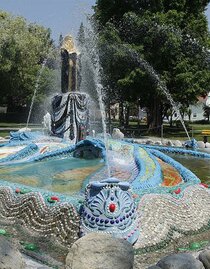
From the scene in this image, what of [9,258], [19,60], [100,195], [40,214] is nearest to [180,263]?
[100,195]

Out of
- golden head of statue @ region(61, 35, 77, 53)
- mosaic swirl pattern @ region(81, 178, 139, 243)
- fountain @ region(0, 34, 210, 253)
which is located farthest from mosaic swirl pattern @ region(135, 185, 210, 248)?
golden head of statue @ region(61, 35, 77, 53)

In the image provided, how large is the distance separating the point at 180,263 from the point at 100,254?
2.69 feet

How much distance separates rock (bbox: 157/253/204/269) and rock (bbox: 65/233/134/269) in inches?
14.2

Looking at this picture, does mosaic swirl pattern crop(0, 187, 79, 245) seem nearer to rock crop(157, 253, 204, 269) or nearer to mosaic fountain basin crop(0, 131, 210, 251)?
mosaic fountain basin crop(0, 131, 210, 251)

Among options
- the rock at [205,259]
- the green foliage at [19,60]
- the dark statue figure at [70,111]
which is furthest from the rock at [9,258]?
the green foliage at [19,60]

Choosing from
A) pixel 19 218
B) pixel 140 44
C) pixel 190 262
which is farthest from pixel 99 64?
pixel 190 262

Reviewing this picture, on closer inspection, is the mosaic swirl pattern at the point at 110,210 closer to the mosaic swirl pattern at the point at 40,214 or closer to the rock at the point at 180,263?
the mosaic swirl pattern at the point at 40,214

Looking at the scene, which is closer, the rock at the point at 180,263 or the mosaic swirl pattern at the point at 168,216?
the rock at the point at 180,263

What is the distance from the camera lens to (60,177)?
10.4 meters

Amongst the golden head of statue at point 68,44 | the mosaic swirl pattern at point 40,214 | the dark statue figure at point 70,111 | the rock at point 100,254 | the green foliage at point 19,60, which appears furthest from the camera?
the green foliage at point 19,60

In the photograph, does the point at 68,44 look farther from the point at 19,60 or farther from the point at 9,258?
the point at 19,60

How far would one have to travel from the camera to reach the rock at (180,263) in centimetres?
504

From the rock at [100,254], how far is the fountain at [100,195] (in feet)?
3.16

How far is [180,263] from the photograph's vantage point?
16.6 ft
